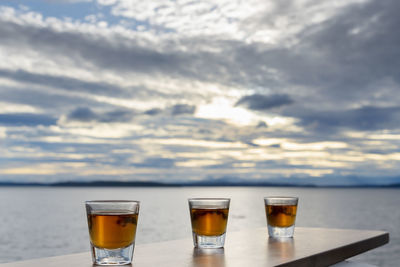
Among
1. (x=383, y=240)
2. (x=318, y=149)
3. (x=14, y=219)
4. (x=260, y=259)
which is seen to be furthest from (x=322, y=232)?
(x=318, y=149)

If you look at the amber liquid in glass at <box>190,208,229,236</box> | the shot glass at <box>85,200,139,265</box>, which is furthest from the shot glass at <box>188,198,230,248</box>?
the shot glass at <box>85,200,139,265</box>

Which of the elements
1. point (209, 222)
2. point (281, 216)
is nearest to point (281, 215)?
point (281, 216)

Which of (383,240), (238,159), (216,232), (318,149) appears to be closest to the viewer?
(216,232)

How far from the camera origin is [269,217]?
2619 millimetres

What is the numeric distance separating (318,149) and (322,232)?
319 ft

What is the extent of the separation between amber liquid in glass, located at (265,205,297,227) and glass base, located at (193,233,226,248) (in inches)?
21.0

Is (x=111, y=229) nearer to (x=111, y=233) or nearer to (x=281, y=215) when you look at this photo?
(x=111, y=233)

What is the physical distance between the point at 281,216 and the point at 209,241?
0.61 meters

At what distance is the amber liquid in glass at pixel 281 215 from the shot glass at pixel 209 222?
1.61 feet

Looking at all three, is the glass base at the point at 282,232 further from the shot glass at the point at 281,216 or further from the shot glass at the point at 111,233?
the shot glass at the point at 111,233

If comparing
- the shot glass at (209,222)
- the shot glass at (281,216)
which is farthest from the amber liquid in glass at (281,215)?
the shot glass at (209,222)

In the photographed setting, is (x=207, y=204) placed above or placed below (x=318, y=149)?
below

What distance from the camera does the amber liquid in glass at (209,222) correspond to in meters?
2.12

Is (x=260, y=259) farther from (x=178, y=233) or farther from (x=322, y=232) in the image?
(x=178, y=233)
